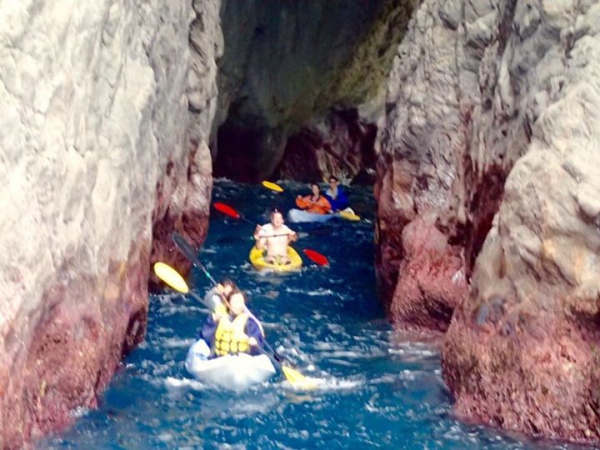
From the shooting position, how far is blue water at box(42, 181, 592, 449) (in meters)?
7.14

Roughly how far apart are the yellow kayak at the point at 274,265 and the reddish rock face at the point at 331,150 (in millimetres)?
8581

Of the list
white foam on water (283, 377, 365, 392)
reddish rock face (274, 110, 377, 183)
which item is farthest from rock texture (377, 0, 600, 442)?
reddish rock face (274, 110, 377, 183)

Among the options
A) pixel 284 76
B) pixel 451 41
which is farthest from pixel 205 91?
pixel 284 76

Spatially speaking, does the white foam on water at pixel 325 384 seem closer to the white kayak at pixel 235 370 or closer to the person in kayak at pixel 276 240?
the white kayak at pixel 235 370

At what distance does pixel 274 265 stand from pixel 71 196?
21.9ft

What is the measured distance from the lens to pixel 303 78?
21.6m

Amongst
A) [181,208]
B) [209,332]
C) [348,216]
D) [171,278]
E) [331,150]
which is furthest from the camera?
[331,150]

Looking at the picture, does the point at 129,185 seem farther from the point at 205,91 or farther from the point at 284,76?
the point at 284,76

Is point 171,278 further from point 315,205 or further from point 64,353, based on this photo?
point 315,205

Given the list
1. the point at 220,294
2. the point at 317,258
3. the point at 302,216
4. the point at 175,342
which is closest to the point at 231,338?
the point at 220,294

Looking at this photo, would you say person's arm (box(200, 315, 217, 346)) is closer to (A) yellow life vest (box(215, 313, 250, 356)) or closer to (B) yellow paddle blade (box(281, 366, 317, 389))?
(A) yellow life vest (box(215, 313, 250, 356))

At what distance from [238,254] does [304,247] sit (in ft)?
4.48

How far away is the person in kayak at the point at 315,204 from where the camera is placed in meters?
17.3

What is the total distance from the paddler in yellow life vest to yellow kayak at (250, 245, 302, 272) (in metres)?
4.21
